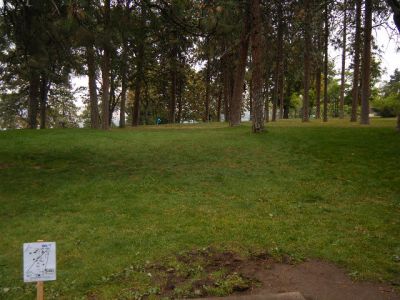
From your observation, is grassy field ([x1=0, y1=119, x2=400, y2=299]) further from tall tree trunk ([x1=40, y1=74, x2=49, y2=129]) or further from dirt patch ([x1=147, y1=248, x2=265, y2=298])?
tall tree trunk ([x1=40, y1=74, x2=49, y2=129])

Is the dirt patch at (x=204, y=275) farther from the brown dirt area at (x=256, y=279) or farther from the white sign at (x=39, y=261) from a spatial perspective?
the white sign at (x=39, y=261)

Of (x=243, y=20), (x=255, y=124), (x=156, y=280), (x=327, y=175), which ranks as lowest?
(x=156, y=280)

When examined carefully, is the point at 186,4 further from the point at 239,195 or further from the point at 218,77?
the point at 218,77

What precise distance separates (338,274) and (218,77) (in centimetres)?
2890

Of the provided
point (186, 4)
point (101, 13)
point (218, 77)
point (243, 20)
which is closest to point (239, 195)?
point (186, 4)

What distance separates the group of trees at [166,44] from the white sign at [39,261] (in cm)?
492

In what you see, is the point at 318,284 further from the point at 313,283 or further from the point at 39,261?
the point at 39,261

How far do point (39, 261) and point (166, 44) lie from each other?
1703cm

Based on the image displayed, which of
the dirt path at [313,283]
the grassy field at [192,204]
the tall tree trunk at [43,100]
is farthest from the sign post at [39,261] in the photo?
the tall tree trunk at [43,100]

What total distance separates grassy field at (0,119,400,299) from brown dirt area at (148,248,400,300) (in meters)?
0.27

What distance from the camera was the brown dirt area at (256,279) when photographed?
5016 mm

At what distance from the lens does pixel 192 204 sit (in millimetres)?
8656

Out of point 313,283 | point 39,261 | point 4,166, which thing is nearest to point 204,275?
point 313,283

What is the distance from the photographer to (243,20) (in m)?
20.1
